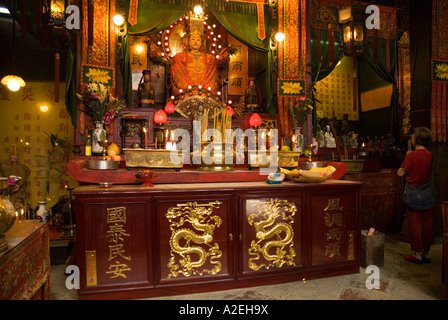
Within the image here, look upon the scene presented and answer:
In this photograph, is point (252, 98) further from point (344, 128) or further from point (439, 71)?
point (439, 71)

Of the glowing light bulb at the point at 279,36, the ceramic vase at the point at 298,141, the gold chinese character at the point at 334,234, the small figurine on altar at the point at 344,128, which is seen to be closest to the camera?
the gold chinese character at the point at 334,234

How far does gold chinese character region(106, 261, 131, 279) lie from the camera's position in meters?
2.30

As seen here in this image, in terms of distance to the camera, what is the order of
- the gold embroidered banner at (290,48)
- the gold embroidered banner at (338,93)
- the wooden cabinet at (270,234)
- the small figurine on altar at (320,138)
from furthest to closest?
the gold embroidered banner at (338,93), the small figurine on altar at (320,138), the gold embroidered banner at (290,48), the wooden cabinet at (270,234)

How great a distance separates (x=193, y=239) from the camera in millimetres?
2430

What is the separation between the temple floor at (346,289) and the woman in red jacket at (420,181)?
0.28 metres

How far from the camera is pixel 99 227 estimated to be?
2277mm

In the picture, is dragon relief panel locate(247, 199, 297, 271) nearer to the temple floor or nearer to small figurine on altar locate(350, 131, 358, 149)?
the temple floor

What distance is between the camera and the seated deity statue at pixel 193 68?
5.47 metres

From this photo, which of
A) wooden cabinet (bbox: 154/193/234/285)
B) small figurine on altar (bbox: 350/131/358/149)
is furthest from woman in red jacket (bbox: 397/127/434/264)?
small figurine on altar (bbox: 350/131/358/149)

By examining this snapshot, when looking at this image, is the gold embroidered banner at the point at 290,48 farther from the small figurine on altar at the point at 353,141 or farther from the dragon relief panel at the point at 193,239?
the dragon relief panel at the point at 193,239

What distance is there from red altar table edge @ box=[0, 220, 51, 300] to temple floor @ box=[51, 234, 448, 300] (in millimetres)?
945

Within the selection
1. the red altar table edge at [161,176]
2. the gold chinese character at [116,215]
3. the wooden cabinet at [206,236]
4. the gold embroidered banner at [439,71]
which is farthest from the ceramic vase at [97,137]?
the gold embroidered banner at [439,71]

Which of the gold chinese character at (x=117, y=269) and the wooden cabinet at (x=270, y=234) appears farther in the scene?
the wooden cabinet at (x=270, y=234)

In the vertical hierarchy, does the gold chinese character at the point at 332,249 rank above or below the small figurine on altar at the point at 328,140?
below
